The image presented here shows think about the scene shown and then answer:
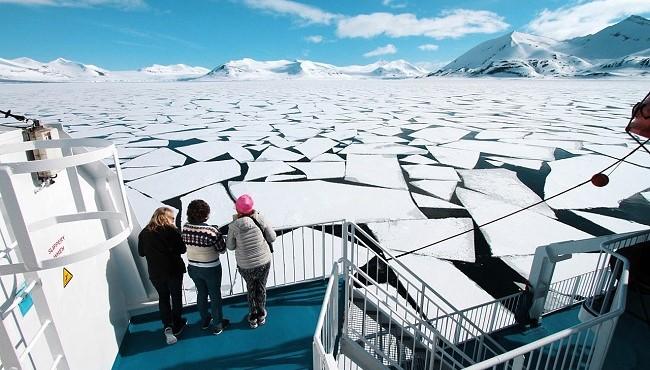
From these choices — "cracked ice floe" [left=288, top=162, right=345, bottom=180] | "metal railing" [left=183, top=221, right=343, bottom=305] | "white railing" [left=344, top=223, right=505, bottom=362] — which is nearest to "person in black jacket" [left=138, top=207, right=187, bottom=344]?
"metal railing" [left=183, top=221, right=343, bottom=305]

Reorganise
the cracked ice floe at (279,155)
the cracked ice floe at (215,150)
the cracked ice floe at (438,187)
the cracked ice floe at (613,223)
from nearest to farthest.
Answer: the cracked ice floe at (613,223)
the cracked ice floe at (438,187)
the cracked ice floe at (279,155)
the cracked ice floe at (215,150)

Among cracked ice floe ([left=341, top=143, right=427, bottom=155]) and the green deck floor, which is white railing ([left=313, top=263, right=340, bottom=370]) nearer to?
the green deck floor

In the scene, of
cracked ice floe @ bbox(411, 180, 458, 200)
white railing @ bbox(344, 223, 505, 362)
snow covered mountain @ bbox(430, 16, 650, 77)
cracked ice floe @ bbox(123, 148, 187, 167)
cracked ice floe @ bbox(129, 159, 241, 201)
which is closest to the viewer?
white railing @ bbox(344, 223, 505, 362)

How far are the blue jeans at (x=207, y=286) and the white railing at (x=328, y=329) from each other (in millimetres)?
884

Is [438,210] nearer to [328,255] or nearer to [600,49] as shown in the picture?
[328,255]

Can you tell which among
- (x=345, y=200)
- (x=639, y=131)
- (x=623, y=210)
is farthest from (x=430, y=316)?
(x=623, y=210)

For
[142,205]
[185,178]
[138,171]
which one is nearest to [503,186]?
[185,178]

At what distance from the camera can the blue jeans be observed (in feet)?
8.64

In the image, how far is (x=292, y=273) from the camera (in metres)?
4.11

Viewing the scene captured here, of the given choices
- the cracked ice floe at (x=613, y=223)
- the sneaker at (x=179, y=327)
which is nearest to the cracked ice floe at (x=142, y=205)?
the sneaker at (x=179, y=327)

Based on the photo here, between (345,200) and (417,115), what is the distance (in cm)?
1110

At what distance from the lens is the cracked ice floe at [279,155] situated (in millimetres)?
8613

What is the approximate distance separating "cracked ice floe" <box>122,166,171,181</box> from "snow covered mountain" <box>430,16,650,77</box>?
10020 centimetres

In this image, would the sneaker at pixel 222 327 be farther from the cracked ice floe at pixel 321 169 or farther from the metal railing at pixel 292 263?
the cracked ice floe at pixel 321 169
